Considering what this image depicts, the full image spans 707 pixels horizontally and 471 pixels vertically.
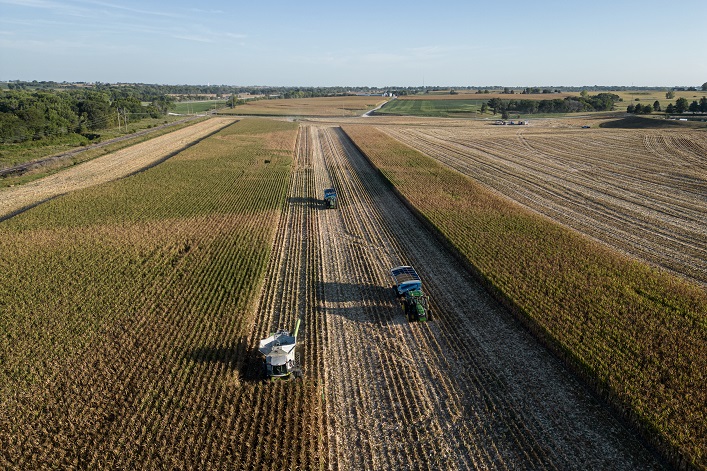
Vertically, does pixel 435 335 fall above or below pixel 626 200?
below

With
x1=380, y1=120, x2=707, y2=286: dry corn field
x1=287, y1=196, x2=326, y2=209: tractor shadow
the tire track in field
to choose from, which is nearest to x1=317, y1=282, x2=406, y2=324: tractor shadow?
the tire track in field

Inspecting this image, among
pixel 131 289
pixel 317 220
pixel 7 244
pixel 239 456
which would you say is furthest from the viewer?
pixel 317 220

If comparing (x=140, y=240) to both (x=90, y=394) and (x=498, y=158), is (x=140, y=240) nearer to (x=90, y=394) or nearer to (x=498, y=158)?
(x=90, y=394)

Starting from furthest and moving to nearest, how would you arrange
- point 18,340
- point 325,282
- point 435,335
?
point 325,282
point 435,335
point 18,340

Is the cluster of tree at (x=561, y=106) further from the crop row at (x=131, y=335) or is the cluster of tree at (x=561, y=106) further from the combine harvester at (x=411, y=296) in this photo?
the combine harvester at (x=411, y=296)

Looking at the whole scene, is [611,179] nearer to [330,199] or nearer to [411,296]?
[330,199]

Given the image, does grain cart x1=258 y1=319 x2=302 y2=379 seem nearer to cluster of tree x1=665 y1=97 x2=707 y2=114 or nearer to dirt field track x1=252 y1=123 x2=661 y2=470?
dirt field track x1=252 y1=123 x2=661 y2=470

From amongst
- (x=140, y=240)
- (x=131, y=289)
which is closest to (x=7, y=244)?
(x=140, y=240)
